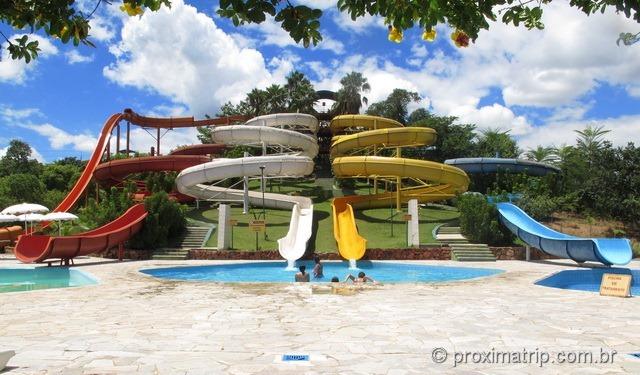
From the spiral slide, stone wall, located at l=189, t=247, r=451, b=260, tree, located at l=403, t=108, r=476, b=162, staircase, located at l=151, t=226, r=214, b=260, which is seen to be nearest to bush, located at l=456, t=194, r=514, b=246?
stone wall, located at l=189, t=247, r=451, b=260

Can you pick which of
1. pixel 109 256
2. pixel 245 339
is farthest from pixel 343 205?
pixel 245 339

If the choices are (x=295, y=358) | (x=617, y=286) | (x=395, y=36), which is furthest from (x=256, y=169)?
(x=395, y=36)

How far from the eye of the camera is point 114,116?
40.2m

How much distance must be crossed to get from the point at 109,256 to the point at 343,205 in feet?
36.0

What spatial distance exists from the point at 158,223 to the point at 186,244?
163 centimetres

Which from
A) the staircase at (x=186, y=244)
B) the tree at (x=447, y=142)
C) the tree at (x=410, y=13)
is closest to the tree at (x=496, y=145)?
the tree at (x=447, y=142)

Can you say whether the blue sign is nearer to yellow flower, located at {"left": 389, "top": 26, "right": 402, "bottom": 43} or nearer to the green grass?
yellow flower, located at {"left": 389, "top": 26, "right": 402, "bottom": 43}

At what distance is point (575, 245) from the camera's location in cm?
1711

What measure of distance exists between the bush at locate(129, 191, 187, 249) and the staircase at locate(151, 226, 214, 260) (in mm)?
579

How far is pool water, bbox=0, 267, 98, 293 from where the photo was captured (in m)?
14.5

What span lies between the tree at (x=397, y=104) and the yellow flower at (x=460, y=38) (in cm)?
6154

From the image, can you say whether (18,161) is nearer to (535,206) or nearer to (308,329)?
(535,206)

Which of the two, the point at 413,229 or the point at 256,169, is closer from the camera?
the point at 413,229

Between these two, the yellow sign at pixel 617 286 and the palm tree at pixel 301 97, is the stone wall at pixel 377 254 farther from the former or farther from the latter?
the palm tree at pixel 301 97
